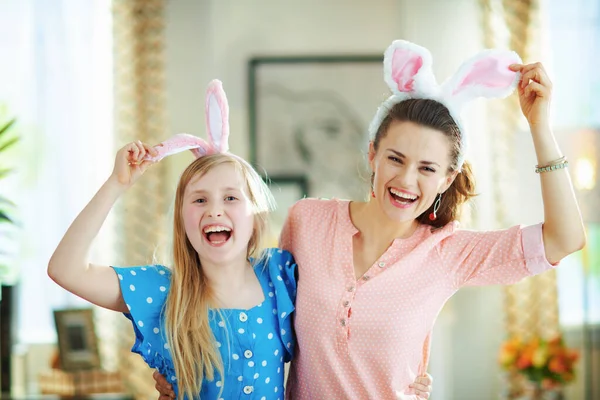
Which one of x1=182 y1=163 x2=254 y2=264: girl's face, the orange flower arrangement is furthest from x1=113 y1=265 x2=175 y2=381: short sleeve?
the orange flower arrangement

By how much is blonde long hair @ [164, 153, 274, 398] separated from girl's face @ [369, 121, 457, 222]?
0.33 metres

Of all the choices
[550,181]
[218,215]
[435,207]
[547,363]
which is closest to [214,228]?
[218,215]

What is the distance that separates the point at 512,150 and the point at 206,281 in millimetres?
2872

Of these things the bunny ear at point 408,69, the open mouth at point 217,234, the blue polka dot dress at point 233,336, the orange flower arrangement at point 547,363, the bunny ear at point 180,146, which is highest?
the bunny ear at point 408,69

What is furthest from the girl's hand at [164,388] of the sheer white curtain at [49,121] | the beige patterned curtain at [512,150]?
the beige patterned curtain at [512,150]

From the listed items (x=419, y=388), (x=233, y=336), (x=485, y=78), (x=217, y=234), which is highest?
(x=485, y=78)

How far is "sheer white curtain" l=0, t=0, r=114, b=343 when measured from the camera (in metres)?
4.12

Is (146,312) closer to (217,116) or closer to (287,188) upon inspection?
(217,116)

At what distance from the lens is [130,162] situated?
169cm

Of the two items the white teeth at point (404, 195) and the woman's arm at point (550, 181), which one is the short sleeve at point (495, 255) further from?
the white teeth at point (404, 195)

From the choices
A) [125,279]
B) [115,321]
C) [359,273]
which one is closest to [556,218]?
[359,273]

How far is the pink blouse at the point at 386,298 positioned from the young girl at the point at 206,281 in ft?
0.28

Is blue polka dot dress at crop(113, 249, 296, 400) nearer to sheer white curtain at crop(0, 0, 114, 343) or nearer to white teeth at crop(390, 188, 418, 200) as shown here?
white teeth at crop(390, 188, 418, 200)

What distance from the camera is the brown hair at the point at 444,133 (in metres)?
1.72
